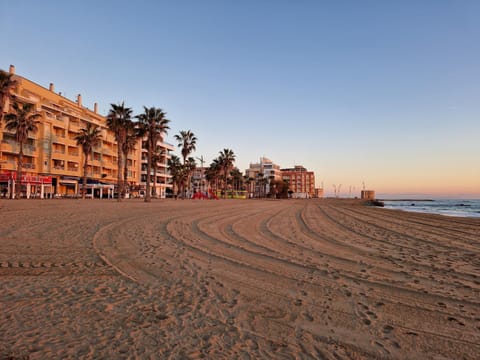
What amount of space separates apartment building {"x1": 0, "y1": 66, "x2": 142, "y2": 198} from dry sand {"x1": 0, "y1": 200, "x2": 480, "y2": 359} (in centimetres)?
4935

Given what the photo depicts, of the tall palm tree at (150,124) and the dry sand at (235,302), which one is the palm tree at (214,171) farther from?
the dry sand at (235,302)

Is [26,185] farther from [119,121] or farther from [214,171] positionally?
[214,171]

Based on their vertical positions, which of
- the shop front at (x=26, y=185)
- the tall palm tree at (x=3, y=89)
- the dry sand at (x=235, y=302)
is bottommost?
the dry sand at (x=235, y=302)

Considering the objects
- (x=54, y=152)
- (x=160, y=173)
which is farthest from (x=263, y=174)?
(x=54, y=152)

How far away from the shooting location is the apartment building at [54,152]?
48375 mm

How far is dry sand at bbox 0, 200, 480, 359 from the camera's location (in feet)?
11.1

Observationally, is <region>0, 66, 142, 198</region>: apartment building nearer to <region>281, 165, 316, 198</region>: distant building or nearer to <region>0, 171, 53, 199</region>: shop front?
<region>0, 171, 53, 199</region>: shop front

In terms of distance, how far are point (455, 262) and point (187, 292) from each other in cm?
749

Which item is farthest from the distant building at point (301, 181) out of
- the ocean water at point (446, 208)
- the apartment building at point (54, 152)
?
the apartment building at point (54, 152)

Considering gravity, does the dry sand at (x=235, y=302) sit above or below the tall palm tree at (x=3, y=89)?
below

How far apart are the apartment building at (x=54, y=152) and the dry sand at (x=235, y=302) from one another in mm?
49348

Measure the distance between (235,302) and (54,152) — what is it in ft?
203

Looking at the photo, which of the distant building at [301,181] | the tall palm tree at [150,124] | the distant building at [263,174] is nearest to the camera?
the tall palm tree at [150,124]

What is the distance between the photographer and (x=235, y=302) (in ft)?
15.8
